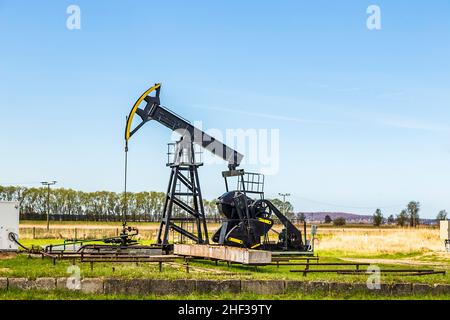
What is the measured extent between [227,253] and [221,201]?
6.34m

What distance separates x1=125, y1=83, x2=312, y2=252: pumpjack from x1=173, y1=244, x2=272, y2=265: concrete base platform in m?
3.20

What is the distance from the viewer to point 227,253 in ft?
59.9

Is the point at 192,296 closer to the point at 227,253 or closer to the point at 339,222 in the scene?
the point at 227,253

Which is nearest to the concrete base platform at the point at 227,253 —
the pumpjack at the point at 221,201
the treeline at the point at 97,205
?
the pumpjack at the point at 221,201

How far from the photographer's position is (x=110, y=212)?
365 ft

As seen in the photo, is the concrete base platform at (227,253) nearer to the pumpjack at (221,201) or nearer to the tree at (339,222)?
the pumpjack at (221,201)

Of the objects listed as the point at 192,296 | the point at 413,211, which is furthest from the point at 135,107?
the point at 413,211

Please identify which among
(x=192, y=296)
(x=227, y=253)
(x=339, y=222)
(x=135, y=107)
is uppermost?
(x=135, y=107)

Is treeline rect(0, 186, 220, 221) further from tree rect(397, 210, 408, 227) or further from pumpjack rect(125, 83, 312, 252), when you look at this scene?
pumpjack rect(125, 83, 312, 252)

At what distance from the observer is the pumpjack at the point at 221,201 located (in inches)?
947

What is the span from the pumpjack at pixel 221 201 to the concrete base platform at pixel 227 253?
10.5 feet

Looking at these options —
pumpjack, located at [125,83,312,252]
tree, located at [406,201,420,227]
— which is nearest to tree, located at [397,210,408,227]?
tree, located at [406,201,420,227]
